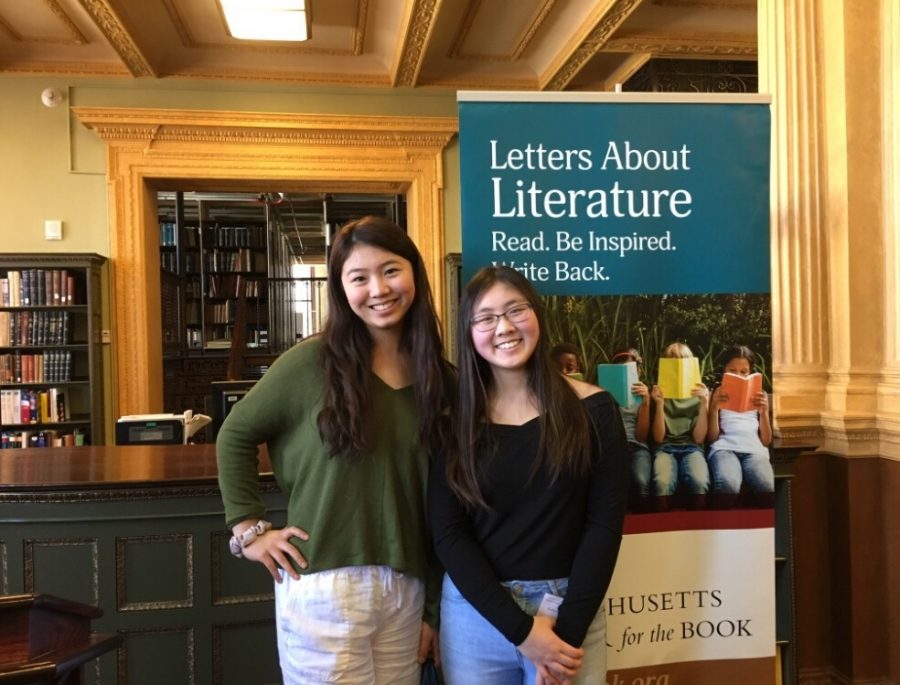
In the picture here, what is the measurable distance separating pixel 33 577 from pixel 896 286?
3.17 metres

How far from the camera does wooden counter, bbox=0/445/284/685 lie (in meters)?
2.34

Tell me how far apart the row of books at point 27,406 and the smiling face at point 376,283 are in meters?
5.37

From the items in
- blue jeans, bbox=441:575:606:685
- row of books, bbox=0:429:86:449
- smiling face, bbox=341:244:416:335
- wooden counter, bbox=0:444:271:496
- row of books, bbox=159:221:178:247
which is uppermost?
row of books, bbox=159:221:178:247

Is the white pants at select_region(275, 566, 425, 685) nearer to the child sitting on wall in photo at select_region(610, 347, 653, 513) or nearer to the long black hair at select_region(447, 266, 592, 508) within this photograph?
the long black hair at select_region(447, 266, 592, 508)

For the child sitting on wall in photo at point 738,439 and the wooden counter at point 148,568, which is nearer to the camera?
the child sitting on wall in photo at point 738,439

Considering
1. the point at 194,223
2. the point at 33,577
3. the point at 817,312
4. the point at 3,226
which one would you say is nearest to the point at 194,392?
the point at 194,223

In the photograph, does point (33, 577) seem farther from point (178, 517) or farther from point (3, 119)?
point (3, 119)

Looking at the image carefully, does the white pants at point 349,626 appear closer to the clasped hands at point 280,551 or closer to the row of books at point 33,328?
the clasped hands at point 280,551

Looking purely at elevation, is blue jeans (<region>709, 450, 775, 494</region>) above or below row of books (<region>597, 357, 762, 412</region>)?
below

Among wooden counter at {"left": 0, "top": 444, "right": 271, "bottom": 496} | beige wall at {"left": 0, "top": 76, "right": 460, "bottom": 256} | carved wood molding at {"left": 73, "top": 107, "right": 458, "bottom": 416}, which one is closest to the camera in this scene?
wooden counter at {"left": 0, "top": 444, "right": 271, "bottom": 496}

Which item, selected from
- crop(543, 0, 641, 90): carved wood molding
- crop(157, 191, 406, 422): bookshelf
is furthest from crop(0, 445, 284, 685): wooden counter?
crop(157, 191, 406, 422): bookshelf

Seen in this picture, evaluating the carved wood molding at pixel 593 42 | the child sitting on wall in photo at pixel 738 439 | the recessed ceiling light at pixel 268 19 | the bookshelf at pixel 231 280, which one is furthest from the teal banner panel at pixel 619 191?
the bookshelf at pixel 231 280

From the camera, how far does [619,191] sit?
186cm

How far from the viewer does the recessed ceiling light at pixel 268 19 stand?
4668 mm
